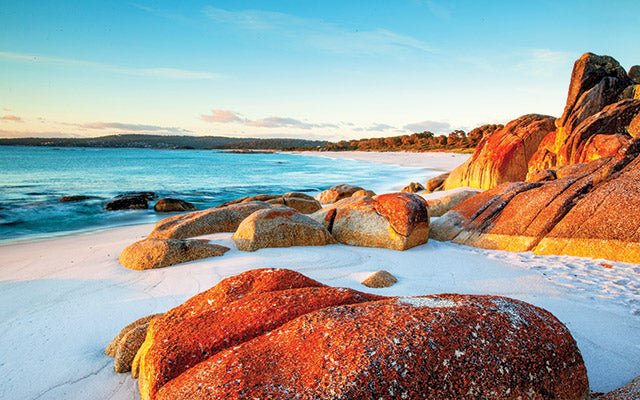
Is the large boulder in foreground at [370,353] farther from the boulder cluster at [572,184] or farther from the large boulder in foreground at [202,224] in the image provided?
the large boulder in foreground at [202,224]

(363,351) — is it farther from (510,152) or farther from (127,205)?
(127,205)

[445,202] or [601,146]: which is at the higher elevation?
[601,146]

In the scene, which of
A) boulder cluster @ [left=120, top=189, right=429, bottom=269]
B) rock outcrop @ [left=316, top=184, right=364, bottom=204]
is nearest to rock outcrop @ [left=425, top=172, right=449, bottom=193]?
rock outcrop @ [left=316, top=184, right=364, bottom=204]

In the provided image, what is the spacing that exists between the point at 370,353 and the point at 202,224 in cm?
685

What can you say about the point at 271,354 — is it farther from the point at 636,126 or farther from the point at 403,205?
the point at 636,126

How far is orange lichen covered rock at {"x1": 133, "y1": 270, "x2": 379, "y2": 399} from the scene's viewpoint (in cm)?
240

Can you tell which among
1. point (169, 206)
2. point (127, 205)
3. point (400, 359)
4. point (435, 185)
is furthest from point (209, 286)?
point (435, 185)

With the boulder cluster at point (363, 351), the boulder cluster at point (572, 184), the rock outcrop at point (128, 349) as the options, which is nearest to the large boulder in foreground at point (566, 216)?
the boulder cluster at point (572, 184)

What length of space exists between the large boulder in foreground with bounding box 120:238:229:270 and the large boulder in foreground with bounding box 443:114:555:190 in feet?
31.0

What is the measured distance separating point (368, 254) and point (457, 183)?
9.03 meters

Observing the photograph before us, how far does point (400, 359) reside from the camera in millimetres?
2021

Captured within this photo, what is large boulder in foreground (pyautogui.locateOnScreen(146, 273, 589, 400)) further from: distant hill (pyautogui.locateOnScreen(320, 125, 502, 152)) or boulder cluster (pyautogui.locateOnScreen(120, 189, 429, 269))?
distant hill (pyautogui.locateOnScreen(320, 125, 502, 152))

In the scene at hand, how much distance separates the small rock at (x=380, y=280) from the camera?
4.98 m

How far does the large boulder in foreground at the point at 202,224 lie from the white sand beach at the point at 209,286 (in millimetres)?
1017
